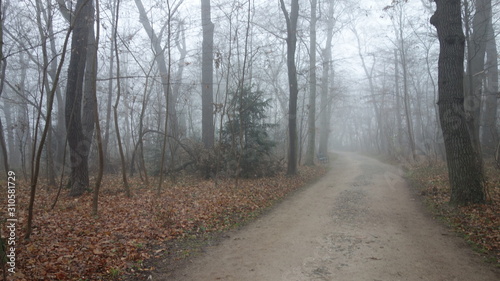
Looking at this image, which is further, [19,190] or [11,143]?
[11,143]

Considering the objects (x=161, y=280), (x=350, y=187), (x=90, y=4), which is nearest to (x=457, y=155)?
(x=350, y=187)

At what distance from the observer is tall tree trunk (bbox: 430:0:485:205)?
26.6ft

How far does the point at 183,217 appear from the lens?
26.1 ft

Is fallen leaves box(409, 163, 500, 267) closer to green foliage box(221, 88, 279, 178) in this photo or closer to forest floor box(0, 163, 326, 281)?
forest floor box(0, 163, 326, 281)

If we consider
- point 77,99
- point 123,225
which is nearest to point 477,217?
point 123,225

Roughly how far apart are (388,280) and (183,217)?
503cm

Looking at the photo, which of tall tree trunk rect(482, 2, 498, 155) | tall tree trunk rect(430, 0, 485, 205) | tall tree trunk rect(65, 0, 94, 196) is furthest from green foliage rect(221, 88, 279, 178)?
tall tree trunk rect(482, 2, 498, 155)

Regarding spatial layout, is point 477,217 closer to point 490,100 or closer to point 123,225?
point 123,225

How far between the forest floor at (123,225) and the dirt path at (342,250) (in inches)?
32.3

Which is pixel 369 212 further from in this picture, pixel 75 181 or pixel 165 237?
pixel 75 181

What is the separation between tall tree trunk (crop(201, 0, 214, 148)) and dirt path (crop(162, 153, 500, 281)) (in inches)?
340

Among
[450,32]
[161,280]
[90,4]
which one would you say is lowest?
[161,280]

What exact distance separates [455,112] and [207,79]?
12699 mm

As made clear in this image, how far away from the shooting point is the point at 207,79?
1795 centimetres
